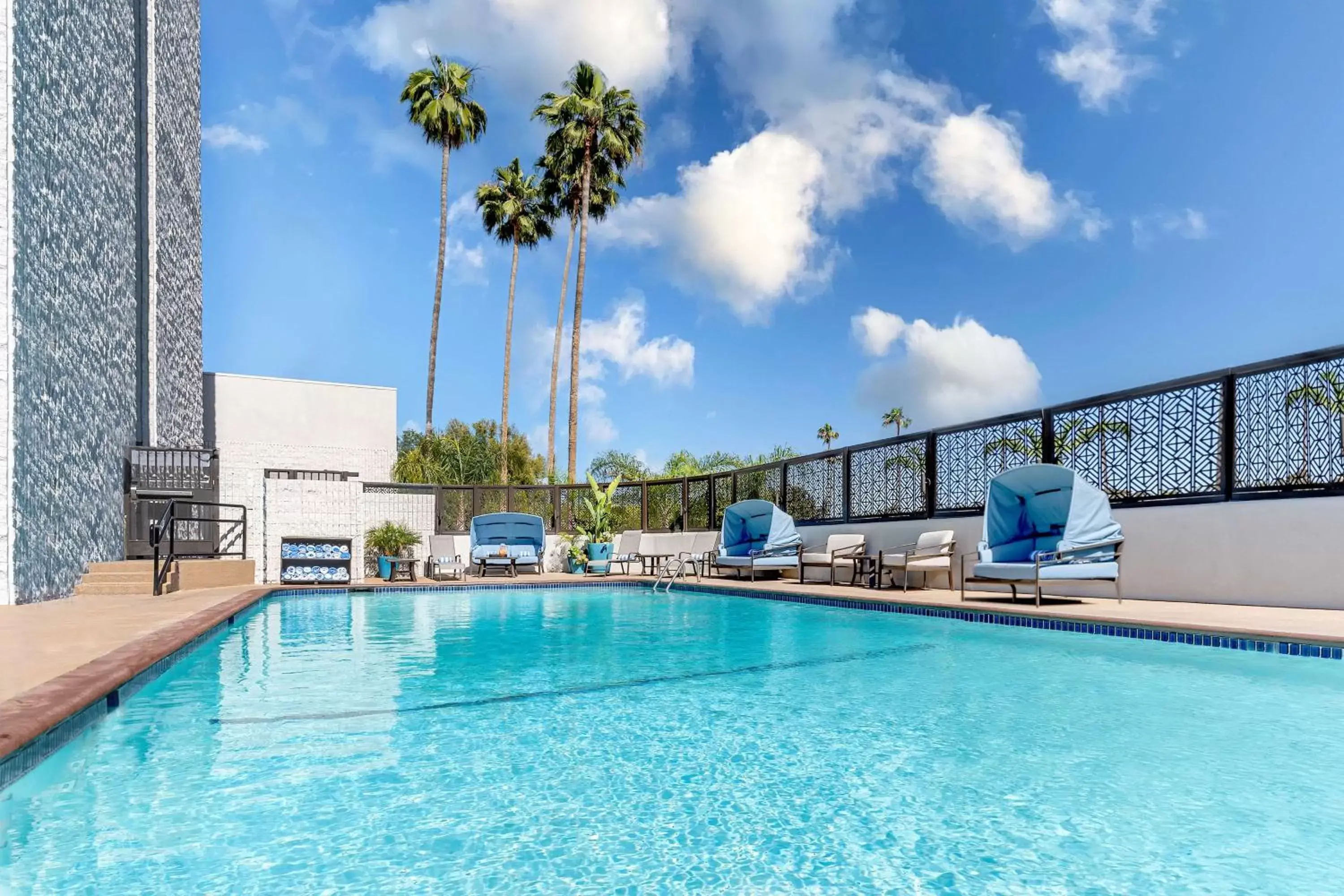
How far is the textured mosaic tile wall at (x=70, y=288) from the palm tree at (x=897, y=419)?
47035mm

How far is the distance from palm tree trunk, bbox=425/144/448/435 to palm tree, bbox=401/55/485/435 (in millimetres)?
19

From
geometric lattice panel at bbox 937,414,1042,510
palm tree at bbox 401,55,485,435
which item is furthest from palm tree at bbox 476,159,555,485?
geometric lattice panel at bbox 937,414,1042,510

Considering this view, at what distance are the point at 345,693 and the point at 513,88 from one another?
87.4 ft

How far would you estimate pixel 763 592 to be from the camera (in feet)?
35.8

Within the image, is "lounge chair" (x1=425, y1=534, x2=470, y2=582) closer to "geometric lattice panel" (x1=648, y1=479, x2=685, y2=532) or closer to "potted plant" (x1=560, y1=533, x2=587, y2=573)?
"potted plant" (x1=560, y1=533, x2=587, y2=573)

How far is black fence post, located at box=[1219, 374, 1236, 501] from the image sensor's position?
8.27m

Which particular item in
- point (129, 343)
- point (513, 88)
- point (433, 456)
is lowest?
point (433, 456)

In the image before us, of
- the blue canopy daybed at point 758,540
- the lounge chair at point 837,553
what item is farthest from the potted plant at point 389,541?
the lounge chair at point 837,553

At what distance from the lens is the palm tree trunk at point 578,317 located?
21.6m

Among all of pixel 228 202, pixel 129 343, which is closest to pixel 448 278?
pixel 228 202

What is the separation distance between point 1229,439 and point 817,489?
278 inches

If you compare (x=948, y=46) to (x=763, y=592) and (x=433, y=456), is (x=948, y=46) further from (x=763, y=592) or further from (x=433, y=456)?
(x=763, y=592)

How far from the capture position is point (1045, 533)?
31.6 feet

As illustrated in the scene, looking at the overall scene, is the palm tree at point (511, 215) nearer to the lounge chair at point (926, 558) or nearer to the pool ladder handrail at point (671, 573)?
the pool ladder handrail at point (671, 573)
